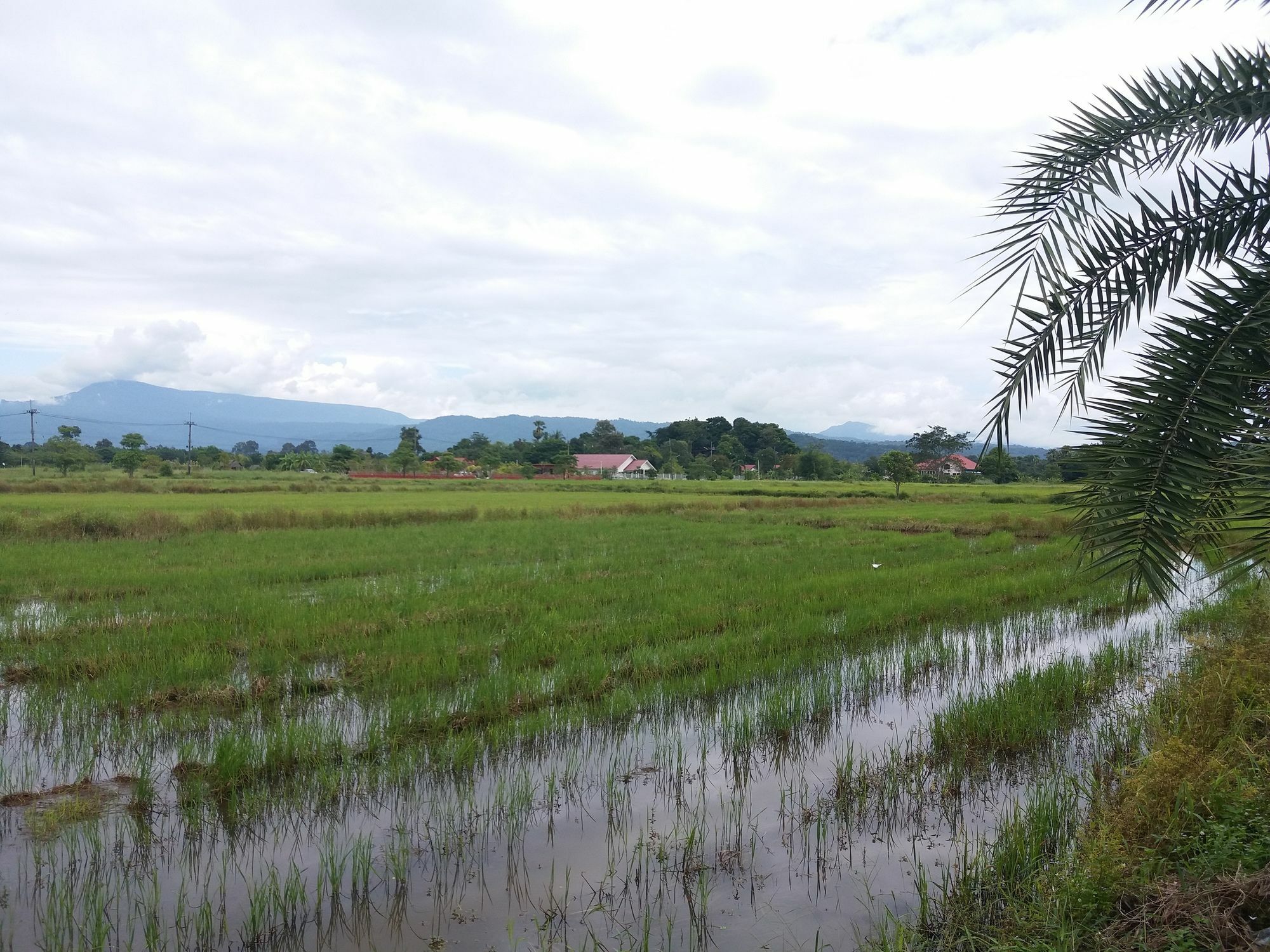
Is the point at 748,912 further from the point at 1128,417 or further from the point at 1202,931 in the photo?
the point at 1128,417

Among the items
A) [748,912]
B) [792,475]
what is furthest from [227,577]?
[792,475]

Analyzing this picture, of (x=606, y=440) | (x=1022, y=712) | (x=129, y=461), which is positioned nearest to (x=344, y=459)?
(x=129, y=461)

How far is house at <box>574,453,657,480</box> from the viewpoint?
86.2m

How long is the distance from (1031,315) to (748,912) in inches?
124

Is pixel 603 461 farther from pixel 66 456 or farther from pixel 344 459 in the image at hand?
pixel 66 456

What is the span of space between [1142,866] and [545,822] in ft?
9.37

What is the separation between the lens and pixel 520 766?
17.0 ft

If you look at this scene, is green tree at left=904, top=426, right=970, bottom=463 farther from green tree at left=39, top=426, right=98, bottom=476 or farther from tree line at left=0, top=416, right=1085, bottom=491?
green tree at left=39, top=426, right=98, bottom=476

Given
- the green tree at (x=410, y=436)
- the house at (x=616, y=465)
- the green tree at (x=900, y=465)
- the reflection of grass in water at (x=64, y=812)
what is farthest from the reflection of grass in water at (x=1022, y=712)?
the green tree at (x=410, y=436)

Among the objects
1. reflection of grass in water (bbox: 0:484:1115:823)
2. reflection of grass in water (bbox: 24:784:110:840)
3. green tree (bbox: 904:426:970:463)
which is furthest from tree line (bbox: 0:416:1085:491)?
reflection of grass in water (bbox: 24:784:110:840)

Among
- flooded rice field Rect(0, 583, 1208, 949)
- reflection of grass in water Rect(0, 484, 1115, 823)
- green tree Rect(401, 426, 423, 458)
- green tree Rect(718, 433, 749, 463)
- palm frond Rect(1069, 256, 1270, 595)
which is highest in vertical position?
green tree Rect(401, 426, 423, 458)

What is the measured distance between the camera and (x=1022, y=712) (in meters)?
5.84

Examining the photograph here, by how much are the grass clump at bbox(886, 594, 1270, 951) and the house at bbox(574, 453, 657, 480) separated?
8012 cm

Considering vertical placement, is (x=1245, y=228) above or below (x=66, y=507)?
above
